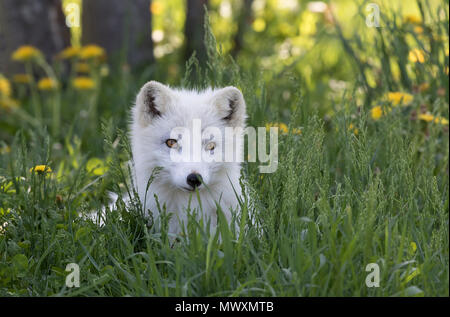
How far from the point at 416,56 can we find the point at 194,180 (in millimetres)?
2594

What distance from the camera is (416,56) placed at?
5098 mm

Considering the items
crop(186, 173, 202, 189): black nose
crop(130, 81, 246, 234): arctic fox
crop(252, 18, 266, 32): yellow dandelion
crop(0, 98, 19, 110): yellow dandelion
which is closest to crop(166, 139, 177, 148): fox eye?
crop(130, 81, 246, 234): arctic fox

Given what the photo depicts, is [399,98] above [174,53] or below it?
below

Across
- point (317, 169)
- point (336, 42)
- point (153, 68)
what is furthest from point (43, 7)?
point (317, 169)

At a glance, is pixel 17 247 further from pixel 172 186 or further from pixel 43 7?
pixel 43 7

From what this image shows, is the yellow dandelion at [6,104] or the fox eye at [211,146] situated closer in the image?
the fox eye at [211,146]

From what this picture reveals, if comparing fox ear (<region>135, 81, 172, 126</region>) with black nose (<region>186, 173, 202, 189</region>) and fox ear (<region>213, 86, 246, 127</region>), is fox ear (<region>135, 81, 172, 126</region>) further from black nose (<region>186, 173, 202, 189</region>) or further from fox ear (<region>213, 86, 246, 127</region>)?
black nose (<region>186, 173, 202, 189</region>)

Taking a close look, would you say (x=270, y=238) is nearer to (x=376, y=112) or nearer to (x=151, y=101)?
(x=151, y=101)

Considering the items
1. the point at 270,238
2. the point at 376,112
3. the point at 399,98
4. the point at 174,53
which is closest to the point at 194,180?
the point at 270,238

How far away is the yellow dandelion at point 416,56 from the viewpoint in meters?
5.10

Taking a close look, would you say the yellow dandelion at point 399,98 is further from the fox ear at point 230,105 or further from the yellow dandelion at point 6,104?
the yellow dandelion at point 6,104

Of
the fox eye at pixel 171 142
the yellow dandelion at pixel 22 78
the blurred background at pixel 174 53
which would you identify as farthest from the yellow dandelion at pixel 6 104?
the fox eye at pixel 171 142

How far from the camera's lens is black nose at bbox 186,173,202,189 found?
329 cm

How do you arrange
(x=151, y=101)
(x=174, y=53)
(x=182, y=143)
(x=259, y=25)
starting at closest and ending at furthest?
1. (x=182, y=143)
2. (x=151, y=101)
3. (x=174, y=53)
4. (x=259, y=25)
